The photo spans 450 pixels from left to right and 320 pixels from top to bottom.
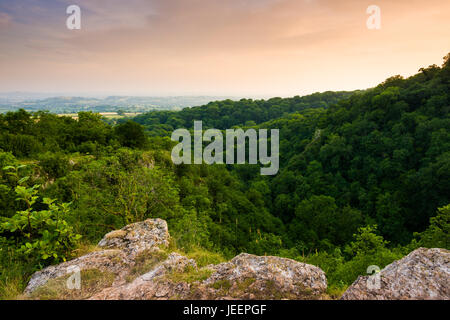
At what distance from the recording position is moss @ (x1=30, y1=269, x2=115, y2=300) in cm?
391

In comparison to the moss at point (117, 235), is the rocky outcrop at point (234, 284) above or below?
below

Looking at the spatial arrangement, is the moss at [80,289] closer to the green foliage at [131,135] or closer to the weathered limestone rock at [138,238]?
the weathered limestone rock at [138,238]

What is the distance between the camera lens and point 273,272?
181 inches

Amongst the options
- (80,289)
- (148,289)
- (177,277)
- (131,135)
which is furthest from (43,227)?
(131,135)

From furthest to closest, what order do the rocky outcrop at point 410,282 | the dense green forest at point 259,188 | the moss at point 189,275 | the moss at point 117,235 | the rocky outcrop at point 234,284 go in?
the dense green forest at point 259,188 → the moss at point 117,235 → the moss at point 189,275 → the rocky outcrop at point 234,284 → the rocky outcrop at point 410,282

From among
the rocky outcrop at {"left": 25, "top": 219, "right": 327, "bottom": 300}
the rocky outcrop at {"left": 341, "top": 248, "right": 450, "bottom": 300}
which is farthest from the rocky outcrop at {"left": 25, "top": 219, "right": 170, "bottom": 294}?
the rocky outcrop at {"left": 341, "top": 248, "right": 450, "bottom": 300}

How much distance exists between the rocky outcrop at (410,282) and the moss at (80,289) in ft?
16.9

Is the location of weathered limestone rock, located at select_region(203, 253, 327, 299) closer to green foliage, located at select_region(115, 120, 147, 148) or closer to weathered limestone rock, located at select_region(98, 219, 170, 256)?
weathered limestone rock, located at select_region(98, 219, 170, 256)

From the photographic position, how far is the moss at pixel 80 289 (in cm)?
391

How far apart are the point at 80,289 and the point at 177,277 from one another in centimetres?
200

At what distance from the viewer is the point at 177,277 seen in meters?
4.46

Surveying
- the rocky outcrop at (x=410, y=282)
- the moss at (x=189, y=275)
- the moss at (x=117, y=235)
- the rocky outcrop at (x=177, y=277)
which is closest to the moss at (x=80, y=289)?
the rocky outcrop at (x=177, y=277)
